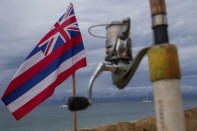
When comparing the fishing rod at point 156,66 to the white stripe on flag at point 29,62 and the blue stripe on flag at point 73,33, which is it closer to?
the white stripe on flag at point 29,62

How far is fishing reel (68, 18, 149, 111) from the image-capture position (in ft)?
5.26

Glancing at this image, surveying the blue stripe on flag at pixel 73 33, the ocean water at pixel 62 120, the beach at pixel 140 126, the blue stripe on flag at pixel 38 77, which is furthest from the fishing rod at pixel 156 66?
the ocean water at pixel 62 120

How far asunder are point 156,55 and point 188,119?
8984 millimetres

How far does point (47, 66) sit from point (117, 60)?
173 inches

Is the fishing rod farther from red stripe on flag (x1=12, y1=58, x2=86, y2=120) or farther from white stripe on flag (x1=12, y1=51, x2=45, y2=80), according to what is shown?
white stripe on flag (x1=12, y1=51, x2=45, y2=80)

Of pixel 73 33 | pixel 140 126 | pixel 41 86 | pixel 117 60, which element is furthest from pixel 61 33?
pixel 117 60

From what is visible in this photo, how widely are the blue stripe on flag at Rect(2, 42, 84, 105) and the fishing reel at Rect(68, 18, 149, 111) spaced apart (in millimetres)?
4183

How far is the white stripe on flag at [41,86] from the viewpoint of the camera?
5394mm

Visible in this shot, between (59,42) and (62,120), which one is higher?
(59,42)

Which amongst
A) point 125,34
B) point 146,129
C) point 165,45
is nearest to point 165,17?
point 165,45

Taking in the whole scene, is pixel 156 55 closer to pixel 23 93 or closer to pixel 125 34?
pixel 125 34

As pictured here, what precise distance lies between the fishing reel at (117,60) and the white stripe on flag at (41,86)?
4087 mm

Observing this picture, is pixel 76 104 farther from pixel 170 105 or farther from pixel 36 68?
pixel 36 68

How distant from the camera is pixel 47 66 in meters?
5.91
